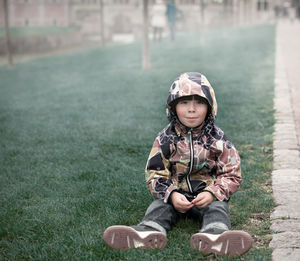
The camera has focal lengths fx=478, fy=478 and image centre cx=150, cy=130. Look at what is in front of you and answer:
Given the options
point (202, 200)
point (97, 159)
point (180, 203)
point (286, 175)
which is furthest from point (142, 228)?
point (97, 159)

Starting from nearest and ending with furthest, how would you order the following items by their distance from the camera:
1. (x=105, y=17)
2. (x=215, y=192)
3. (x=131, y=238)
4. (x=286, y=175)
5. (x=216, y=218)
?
(x=131, y=238) < (x=216, y=218) < (x=215, y=192) < (x=286, y=175) < (x=105, y=17)

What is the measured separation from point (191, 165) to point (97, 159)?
179 cm

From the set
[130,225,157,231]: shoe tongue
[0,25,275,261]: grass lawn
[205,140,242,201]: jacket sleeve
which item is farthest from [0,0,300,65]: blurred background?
[130,225,157,231]: shoe tongue

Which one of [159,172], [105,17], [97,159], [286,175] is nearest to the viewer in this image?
[159,172]

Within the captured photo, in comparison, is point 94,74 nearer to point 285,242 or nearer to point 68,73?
point 68,73

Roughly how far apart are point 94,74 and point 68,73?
1097 mm

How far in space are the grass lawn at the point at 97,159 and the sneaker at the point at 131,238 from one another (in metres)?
0.06

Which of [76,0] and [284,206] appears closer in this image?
[284,206]

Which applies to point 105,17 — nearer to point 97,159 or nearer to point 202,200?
point 97,159

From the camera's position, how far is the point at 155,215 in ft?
9.75

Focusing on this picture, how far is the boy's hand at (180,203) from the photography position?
9.60 ft

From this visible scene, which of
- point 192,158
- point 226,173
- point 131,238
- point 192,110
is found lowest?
point 131,238

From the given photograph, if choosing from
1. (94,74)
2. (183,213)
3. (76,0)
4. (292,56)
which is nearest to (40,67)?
(94,74)

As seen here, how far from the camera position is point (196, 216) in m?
3.15
